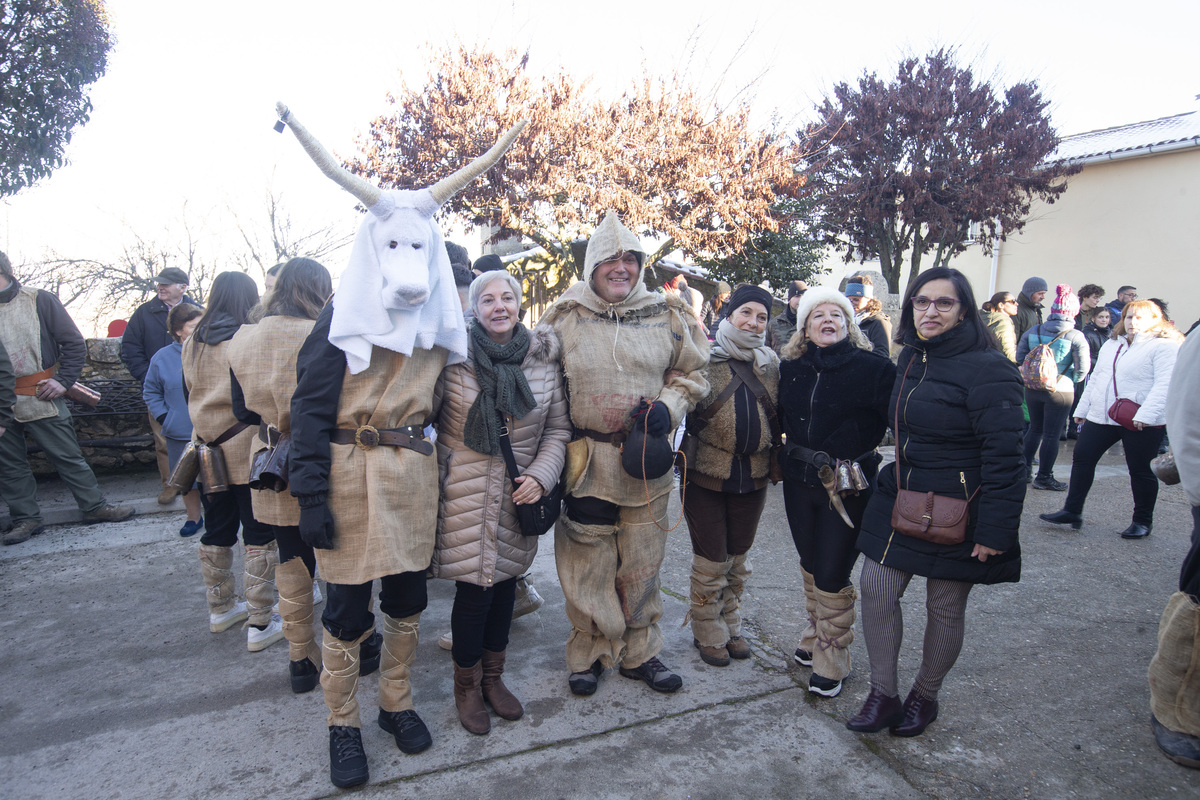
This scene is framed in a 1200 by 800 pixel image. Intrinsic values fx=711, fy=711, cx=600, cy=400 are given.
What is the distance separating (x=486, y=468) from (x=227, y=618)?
1.95 metres

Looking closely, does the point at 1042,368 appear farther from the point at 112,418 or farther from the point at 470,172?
the point at 112,418

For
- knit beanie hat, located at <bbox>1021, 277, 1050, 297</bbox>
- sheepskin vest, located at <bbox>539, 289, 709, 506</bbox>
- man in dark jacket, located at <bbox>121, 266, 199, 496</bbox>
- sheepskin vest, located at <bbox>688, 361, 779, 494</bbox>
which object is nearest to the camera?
sheepskin vest, located at <bbox>539, 289, 709, 506</bbox>

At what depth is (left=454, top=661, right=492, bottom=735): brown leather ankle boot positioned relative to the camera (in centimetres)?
275

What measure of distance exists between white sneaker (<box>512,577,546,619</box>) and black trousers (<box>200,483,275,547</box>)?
50.0 inches

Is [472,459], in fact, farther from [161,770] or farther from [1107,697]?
[1107,697]

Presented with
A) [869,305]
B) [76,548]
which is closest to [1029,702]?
[869,305]

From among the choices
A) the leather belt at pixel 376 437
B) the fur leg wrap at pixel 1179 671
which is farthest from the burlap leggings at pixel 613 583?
the fur leg wrap at pixel 1179 671

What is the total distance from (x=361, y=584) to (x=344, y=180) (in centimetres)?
140

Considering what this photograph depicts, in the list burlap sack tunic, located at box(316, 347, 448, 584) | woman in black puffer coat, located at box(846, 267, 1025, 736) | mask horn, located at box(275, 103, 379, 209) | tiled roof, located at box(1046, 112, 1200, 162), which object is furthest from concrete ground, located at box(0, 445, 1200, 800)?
tiled roof, located at box(1046, 112, 1200, 162)

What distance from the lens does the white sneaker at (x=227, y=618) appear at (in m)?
3.61

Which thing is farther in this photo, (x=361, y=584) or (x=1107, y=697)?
(x=1107, y=697)

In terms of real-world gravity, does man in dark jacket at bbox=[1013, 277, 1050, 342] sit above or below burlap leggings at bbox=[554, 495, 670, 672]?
above

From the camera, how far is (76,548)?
482cm

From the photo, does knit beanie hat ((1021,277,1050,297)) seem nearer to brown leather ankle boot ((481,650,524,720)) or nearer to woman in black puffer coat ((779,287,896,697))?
woman in black puffer coat ((779,287,896,697))
